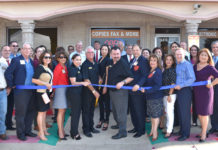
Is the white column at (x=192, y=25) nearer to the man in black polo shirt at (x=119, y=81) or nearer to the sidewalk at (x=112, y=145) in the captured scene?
the man in black polo shirt at (x=119, y=81)

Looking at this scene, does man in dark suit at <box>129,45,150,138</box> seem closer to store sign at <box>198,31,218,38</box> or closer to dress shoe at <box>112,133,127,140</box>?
dress shoe at <box>112,133,127,140</box>

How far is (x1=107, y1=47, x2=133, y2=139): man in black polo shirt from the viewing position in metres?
4.79

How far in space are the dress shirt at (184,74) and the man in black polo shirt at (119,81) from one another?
Answer: 0.98 metres

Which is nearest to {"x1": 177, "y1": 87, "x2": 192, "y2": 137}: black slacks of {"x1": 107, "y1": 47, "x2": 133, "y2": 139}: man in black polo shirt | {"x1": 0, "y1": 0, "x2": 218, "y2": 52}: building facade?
{"x1": 107, "y1": 47, "x2": 133, "y2": 139}: man in black polo shirt

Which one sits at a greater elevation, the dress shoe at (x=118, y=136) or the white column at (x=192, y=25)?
the white column at (x=192, y=25)

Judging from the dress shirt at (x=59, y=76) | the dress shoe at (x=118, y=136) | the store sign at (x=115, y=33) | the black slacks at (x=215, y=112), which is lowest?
the dress shoe at (x=118, y=136)

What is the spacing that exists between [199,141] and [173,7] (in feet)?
16.7

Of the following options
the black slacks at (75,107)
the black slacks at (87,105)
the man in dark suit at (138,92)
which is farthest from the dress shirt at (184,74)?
the black slacks at (75,107)

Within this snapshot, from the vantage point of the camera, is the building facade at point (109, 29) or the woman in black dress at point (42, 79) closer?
the woman in black dress at point (42, 79)

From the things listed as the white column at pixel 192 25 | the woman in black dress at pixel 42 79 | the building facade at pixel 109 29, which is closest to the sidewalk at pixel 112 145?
the woman in black dress at pixel 42 79

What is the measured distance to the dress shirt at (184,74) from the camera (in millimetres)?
4566

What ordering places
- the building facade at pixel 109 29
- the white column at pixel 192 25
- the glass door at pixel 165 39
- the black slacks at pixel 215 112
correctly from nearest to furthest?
1. the black slacks at pixel 215 112
2. the white column at pixel 192 25
3. the building facade at pixel 109 29
4. the glass door at pixel 165 39

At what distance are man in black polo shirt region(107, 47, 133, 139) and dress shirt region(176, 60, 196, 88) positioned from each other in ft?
3.23

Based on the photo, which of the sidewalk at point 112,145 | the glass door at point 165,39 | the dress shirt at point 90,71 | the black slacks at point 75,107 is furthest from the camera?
the glass door at point 165,39
